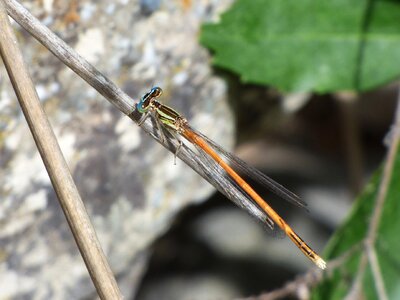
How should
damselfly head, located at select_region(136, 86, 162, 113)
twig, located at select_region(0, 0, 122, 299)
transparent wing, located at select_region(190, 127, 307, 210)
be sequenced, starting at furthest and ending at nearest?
transparent wing, located at select_region(190, 127, 307, 210) → damselfly head, located at select_region(136, 86, 162, 113) → twig, located at select_region(0, 0, 122, 299)

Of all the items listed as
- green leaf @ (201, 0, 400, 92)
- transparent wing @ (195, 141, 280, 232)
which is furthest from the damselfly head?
green leaf @ (201, 0, 400, 92)

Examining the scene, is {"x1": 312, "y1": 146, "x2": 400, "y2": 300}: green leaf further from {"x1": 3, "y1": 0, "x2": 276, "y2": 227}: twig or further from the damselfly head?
{"x1": 3, "y1": 0, "x2": 276, "y2": 227}: twig

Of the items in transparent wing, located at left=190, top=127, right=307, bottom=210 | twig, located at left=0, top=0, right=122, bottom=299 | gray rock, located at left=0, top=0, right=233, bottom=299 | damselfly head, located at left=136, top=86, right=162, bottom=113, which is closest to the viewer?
twig, located at left=0, top=0, right=122, bottom=299

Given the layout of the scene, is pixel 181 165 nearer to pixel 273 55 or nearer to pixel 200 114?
pixel 200 114

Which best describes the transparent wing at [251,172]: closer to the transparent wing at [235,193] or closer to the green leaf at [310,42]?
the transparent wing at [235,193]

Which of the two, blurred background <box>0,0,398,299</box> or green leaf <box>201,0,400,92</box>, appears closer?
blurred background <box>0,0,398,299</box>

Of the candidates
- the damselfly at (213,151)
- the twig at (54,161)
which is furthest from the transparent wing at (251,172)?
the twig at (54,161)

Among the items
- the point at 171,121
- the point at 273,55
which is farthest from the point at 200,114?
the point at 171,121
